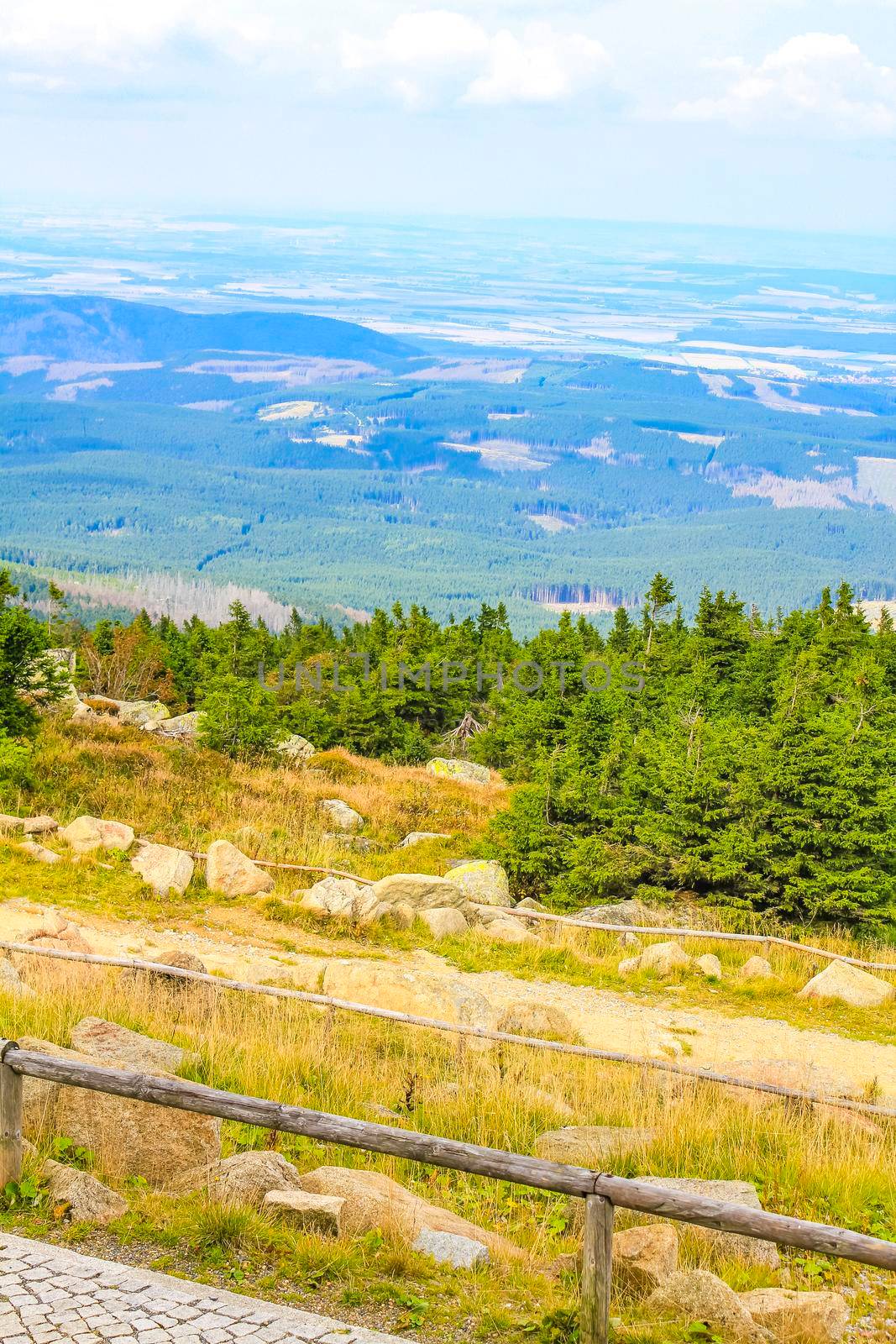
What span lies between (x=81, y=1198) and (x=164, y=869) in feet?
31.6

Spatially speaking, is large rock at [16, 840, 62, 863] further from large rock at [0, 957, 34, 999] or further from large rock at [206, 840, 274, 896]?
large rock at [0, 957, 34, 999]

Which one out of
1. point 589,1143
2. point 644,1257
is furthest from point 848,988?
point 644,1257

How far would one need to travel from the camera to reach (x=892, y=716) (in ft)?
67.6

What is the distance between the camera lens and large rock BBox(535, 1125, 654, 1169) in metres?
7.03

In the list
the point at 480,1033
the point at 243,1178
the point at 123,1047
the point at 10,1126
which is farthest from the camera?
the point at 480,1033

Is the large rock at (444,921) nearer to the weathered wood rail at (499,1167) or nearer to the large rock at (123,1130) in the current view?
the large rock at (123,1130)

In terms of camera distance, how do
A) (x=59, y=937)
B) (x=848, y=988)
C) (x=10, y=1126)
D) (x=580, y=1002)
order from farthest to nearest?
(x=848, y=988), (x=580, y=1002), (x=59, y=937), (x=10, y=1126)

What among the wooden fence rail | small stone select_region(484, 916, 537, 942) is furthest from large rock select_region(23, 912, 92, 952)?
small stone select_region(484, 916, 537, 942)

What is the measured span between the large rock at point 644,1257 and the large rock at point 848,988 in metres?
8.12

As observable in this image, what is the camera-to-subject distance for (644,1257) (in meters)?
5.52

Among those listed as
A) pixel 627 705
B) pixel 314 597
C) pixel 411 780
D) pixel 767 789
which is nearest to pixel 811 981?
pixel 767 789

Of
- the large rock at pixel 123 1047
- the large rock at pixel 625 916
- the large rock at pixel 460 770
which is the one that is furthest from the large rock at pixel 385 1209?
the large rock at pixel 460 770

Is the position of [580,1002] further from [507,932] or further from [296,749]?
[296,749]

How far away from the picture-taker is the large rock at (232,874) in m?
15.4
